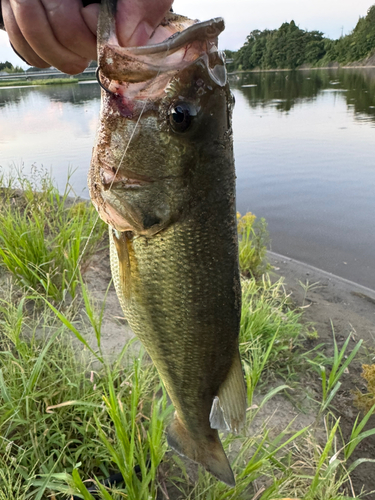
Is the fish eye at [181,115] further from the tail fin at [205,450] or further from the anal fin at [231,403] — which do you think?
the tail fin at [205,450]

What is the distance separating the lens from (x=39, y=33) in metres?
1.09

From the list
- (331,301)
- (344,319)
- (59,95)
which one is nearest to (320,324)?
(344,319)

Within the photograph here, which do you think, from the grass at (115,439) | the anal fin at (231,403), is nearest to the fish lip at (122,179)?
the anal fin at (231,403)

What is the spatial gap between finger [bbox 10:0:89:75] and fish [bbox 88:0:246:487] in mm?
201

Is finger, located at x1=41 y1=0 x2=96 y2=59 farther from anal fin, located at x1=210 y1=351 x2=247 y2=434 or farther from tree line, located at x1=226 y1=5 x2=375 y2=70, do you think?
tree line, located at x1=226 y1=5 x2=375 y2=70

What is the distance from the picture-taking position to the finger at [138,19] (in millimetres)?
977

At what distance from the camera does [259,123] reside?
16.5 meters

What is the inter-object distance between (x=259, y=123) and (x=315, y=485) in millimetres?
16634

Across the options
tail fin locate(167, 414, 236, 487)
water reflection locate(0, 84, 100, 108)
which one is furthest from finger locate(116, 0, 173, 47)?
water reflection locate(0, 84, 100, 108)

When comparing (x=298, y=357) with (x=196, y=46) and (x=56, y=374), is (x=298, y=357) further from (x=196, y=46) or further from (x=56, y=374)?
(x=196, y=46)

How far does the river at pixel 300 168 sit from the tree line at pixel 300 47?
59.2m

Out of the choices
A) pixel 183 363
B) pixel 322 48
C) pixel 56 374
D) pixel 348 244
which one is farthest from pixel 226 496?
pixel 322 48

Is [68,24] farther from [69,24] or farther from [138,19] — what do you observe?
[138,19]

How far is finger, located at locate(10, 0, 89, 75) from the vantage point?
1.04 metres
